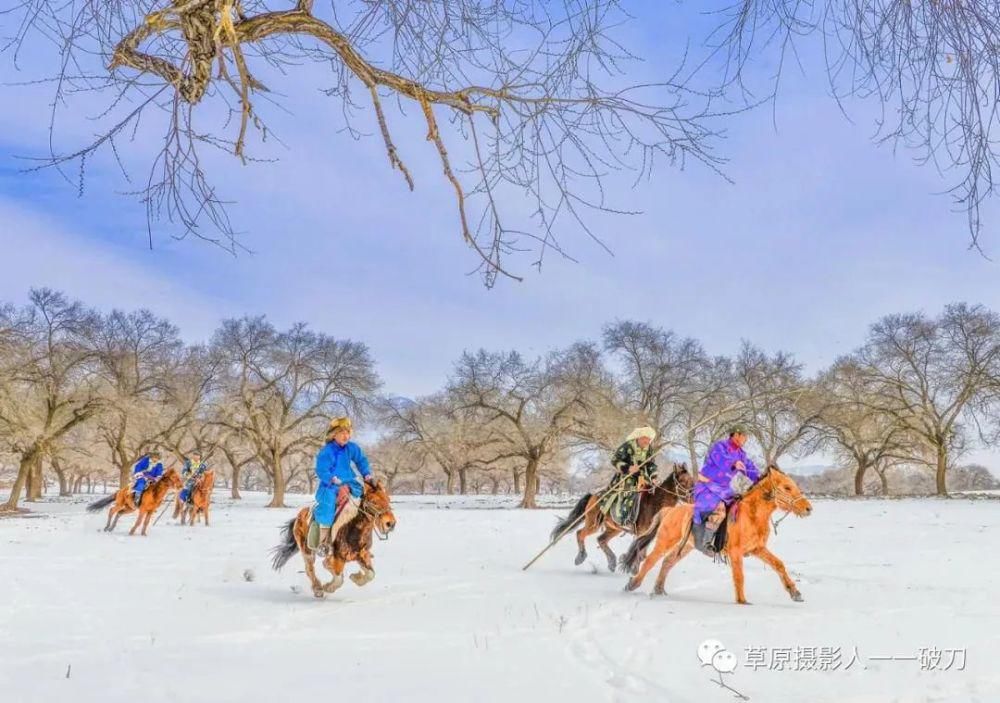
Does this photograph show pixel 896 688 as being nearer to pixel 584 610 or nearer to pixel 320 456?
pixel 584 610

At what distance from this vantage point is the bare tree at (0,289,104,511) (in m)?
20.1

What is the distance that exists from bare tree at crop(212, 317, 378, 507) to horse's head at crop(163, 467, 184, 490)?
13.5 meters

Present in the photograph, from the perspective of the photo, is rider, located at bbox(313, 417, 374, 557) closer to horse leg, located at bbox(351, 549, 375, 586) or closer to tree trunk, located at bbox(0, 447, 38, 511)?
horse leg, located at bbox(351, 549, 375, 586)

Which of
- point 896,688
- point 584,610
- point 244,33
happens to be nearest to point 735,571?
point 584,610

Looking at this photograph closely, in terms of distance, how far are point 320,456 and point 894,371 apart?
102 feet

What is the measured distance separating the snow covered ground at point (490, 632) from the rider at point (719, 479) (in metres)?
0.78

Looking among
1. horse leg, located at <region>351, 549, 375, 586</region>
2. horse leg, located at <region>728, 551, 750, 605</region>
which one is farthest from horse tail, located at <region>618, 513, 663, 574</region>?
horse leg, located at <region>351, 549, 375, 586</region>

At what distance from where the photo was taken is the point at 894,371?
99.8 ft

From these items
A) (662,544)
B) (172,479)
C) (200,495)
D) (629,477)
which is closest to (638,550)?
(662,544)

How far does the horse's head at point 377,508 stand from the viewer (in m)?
6.81

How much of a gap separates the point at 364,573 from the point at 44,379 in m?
22.6

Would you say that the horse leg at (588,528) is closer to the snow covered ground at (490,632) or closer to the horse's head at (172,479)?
the snow covered ground at (490,632)

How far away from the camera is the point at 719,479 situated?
6375mm

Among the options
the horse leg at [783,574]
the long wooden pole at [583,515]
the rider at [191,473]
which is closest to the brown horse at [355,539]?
the long wooden pole at [583,515]
